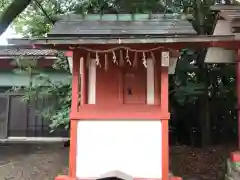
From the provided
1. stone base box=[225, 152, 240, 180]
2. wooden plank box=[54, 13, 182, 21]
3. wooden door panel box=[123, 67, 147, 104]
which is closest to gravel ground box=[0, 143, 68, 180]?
wooden door panel box=[123, 67, 147, 104]

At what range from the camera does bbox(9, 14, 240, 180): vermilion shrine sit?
6.56 m

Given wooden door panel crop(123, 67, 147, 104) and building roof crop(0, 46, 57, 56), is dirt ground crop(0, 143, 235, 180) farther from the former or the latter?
building roof crop(0, 46, 57, 56)

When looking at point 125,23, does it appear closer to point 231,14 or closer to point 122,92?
point 122,92

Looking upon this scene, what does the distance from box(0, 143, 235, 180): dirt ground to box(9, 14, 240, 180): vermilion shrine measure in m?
2.23

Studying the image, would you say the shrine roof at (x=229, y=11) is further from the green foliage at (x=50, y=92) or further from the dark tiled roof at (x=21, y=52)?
the dark tiled roof at (x=21, y=52)

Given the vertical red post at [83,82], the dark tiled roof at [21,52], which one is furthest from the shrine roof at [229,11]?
the dark tiled roof at [21,52]

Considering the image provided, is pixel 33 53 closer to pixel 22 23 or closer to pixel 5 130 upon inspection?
pixel 22 23

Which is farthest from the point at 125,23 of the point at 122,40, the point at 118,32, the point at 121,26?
the point at 122,40

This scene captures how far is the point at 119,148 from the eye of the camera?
6867 mm

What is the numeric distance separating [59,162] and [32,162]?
2.58 feet

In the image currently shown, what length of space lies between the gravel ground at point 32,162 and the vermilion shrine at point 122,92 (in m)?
2.11

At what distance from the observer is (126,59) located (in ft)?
23.7

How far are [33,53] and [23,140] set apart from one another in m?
3.95

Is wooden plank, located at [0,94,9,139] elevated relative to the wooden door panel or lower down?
lower down
